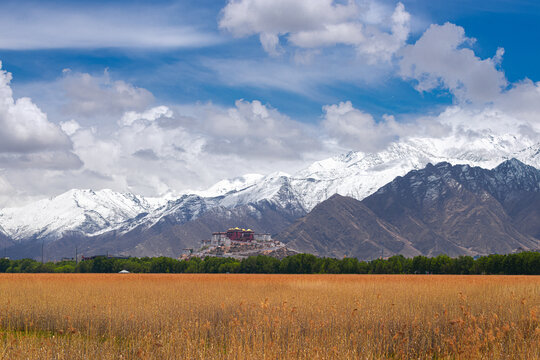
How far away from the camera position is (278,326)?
2420cm

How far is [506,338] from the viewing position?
79.2 feet

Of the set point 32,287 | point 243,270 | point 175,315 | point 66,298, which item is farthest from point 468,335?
point 243,270

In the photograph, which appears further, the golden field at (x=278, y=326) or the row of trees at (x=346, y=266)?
the row of trees at (x=346, y=266)

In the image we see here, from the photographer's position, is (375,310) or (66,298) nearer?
(375,310)

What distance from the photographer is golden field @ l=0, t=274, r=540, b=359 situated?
67.7 feet

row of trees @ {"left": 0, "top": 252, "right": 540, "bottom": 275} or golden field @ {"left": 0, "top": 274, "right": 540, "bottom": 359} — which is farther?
row of trees @ {"left": 0, "top": 252, "right": 540, "bottom": 275}

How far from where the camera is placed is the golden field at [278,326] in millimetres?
20625

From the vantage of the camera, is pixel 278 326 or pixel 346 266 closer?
pixel 278 326

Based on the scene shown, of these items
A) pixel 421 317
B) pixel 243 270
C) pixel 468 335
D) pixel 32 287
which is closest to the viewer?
pixel 468 335

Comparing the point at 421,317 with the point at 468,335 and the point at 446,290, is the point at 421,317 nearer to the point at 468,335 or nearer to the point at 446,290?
the point at 468,335

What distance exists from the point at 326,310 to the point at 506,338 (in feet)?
29.0

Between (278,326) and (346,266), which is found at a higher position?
(278,326)

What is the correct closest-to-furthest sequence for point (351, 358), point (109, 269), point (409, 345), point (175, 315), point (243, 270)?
point (351, 358)
point (409, 345)
point (175, 315)
point (243, 270)
point (109, 269)

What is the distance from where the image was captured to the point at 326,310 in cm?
2953
